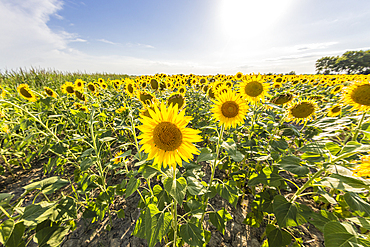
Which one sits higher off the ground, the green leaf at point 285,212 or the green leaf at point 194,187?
the green leaf at point 194,187

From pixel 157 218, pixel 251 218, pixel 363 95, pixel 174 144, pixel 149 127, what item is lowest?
pixel 251 218

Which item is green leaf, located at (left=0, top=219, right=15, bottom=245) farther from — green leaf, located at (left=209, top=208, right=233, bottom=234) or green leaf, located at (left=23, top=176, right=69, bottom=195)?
green leaf, located at (left=209, top=208, right=233, bottom=234)

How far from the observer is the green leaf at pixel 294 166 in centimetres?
126

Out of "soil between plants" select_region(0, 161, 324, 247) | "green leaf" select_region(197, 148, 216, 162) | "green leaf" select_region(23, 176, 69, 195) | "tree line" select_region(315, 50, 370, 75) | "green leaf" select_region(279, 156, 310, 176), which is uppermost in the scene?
"tree line" select_region(315, 50, 370, 75)

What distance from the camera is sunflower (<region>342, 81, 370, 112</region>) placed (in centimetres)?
171

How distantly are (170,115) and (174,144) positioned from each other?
0.89 ft

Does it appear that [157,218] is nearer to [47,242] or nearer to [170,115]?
[170,115]

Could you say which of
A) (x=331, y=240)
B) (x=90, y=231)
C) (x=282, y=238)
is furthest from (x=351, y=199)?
(x=90, y=231)

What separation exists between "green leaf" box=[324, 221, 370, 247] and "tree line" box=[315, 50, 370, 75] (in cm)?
5378

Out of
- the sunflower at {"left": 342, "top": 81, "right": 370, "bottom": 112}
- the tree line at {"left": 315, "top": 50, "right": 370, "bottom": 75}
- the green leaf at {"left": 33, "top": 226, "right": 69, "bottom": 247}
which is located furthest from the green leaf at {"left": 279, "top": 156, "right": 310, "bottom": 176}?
the tree line at {"left": 315, "top": 50, "right": 370, "bottom": 75}

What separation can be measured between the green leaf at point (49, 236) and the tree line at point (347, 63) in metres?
55.4

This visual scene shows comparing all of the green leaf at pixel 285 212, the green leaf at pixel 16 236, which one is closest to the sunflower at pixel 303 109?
the green leaf at pixel 285 212

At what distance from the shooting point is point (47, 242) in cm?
125

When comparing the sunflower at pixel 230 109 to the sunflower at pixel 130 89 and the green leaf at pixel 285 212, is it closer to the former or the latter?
the green leaf at pixel 285 212
